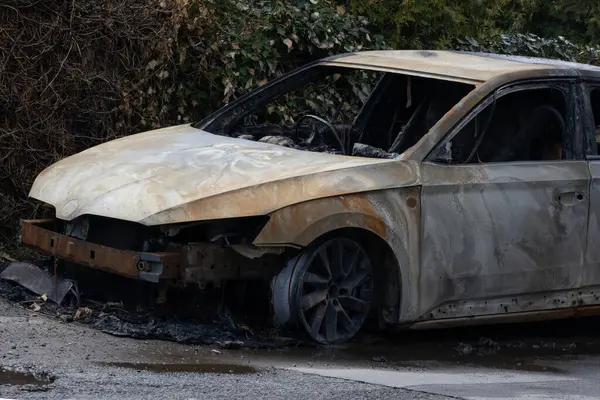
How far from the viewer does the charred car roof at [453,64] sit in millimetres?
8133

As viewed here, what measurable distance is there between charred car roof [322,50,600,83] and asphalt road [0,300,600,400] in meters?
1.72

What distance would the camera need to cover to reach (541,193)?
805 centimetres

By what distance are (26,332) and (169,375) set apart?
3.86 ft

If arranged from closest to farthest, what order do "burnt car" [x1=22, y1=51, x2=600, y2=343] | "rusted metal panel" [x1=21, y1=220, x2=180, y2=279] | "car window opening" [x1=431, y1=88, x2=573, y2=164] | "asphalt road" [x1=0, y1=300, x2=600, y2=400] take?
"asphalt road" [x1=0, y1=300, x2=600, y2=400], "rusted metal panel" [x1=21, y1=220, x2=180, y2=279], "burnt car" [x1=22, y1=51, x2=600, y2=343], "car window opening" [x1=431, y1=88, x2=573, y2=164]

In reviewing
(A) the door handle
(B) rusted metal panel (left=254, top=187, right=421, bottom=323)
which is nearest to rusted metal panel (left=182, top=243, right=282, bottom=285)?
(B) rusted metal panel (left=254, top=187, right=421, bottom=323)

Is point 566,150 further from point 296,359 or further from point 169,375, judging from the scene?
point 169,375

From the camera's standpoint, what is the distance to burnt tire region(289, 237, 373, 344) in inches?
285

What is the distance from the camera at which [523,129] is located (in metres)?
8.36

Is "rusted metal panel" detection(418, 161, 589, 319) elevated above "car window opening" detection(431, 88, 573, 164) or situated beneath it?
situated beneath

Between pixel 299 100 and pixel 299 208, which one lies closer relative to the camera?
pixel 299 208

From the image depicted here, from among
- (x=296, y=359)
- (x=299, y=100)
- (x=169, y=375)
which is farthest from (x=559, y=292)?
(x=299, y=100)

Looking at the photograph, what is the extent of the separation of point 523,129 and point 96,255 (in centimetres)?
295

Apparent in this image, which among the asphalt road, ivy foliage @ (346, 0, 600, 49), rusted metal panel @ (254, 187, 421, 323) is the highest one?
ivy foliage @ (346, 0, 600, 49)

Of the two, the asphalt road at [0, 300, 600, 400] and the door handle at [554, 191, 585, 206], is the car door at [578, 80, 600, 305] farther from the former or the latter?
the asphalt road at [0, 300, 600, 400]
